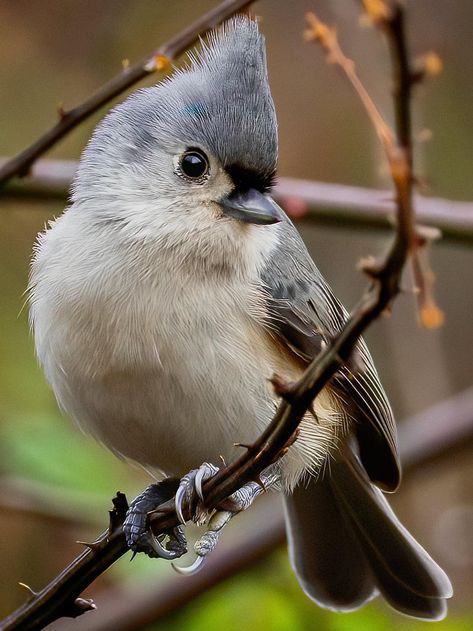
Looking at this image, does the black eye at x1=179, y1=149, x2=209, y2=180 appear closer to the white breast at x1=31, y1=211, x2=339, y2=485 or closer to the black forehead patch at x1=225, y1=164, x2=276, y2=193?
the black forehead patch at x1=225, y1=164, x2=276, y2=193

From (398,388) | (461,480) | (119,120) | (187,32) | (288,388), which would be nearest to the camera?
(288,388)

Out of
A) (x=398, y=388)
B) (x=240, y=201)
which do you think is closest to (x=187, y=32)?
(x=240, y=201)

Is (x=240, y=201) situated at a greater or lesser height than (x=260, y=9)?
lesser

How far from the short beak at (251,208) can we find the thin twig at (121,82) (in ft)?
1.63

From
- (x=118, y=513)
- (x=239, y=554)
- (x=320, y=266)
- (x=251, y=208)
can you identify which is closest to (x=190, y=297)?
(x=251, y=208)

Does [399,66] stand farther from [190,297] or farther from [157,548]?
[157,548]

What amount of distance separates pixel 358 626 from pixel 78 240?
161cm

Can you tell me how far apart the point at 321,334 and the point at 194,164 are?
733 mm

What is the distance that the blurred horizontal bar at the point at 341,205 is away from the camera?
3363 millimetres

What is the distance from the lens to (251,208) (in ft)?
9.40

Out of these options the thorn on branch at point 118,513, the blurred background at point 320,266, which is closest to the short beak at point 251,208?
the blurred background at point 320,266

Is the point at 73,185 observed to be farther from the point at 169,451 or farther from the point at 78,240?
the point at 169,451

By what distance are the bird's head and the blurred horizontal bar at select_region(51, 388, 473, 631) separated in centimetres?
117

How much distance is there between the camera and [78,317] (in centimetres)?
289
